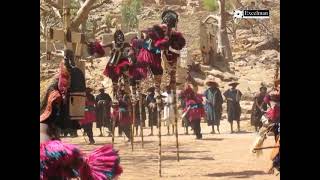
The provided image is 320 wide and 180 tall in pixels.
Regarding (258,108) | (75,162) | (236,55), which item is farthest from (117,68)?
(258,108)

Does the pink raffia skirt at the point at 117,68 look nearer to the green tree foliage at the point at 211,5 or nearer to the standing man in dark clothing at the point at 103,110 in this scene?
the standing man in dark clothing at the point at 103,110

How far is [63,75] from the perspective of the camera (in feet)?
9.83

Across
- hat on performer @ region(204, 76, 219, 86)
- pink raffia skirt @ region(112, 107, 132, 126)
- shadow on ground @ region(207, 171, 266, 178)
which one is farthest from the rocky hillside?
shadow on ground @ region(207, 171, 266, 178)

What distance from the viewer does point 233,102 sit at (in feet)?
10.0

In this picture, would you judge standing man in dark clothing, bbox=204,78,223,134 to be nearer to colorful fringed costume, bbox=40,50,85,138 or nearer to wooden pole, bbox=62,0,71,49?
colorful fringed costume, bbox=40,50,85,138

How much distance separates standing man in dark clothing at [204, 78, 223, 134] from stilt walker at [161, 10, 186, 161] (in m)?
0.19

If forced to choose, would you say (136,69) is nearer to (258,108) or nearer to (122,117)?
(122,117)

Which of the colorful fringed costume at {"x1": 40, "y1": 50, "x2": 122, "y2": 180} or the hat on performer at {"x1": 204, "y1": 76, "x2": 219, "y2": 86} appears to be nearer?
the colorful fringed costume at {"x1": 40, "y1": 50, "x2": 122, "y2": 180}

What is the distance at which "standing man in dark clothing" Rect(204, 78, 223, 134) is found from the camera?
3049 mm

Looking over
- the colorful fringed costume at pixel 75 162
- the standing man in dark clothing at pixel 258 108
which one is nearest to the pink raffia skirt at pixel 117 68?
the colorful fringed costume at pixel 75 162

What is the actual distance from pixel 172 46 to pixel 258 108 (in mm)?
620
